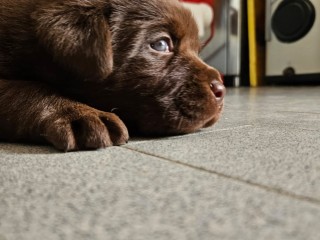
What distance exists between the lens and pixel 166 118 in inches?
46.2

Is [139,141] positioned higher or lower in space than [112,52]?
lower

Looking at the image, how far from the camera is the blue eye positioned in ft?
4.02

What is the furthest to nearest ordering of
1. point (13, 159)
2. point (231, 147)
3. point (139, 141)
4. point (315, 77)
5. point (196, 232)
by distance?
point (315, 77), point (139, 141), point (231, 147), point (13, 159), point (196, 232)

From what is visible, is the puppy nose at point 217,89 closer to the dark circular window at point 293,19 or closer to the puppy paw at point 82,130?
the puppy paw at point 82,130

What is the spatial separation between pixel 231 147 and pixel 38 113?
459mm

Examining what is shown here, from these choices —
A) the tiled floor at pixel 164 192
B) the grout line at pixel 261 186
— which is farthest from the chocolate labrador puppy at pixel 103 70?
the grout line at pixel 261 186

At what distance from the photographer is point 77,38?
1.08 meters

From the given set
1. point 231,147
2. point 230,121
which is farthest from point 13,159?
point 230,121

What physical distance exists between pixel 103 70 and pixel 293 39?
13.5 feet

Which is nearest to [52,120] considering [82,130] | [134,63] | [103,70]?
[82,130]

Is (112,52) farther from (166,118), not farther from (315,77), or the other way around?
(315,77)

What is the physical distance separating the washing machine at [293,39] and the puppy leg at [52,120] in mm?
4052

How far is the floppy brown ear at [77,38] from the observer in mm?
1077

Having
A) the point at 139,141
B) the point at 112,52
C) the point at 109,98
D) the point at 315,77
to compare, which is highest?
the point at 112,52
